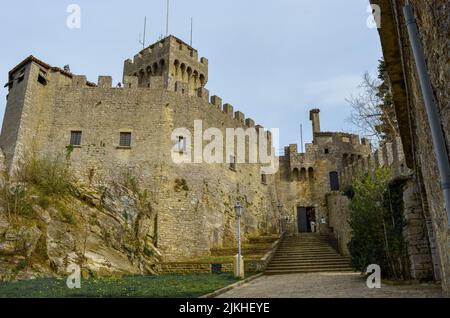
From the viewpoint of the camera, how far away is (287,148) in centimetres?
3039

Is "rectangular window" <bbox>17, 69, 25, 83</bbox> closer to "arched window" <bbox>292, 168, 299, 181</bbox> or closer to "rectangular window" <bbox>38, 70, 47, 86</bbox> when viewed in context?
"rectangular window" <bbox>38, 70, 47, 86</bbox>

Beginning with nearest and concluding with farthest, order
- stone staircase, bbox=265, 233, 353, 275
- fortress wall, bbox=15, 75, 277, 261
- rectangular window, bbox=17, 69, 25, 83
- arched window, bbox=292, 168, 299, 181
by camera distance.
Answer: stone staircase, bbox=265, 233, 353, 275 → fortress wall, bbox=15, 75, 277, 261 → rectangular window, bbox=17, 69, 25, 83 → arched window, bbox=292, 168, 299, 181

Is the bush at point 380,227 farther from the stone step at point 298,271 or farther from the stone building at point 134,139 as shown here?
the stone building at point 134,139

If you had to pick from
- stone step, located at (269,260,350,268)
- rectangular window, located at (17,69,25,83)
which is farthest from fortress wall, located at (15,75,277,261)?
stone step, located at (269,260,350,268)

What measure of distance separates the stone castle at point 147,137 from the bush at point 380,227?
32.5ft

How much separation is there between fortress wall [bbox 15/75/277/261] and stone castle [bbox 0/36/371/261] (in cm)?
5

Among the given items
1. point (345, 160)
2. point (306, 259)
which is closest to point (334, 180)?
point (345, 160)

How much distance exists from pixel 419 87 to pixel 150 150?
16087 mm

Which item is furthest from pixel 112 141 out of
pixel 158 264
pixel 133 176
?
pixel 158 264

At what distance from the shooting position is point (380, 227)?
9773 millimetres

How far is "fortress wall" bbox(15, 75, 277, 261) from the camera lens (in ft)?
60.1

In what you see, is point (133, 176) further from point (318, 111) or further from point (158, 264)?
point (318, 111)

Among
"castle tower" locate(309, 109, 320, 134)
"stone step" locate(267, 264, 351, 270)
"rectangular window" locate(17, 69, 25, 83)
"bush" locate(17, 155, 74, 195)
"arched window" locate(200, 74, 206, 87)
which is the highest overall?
"arched window" locate(200, 74, 206, 87)

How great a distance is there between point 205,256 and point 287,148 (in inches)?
594
